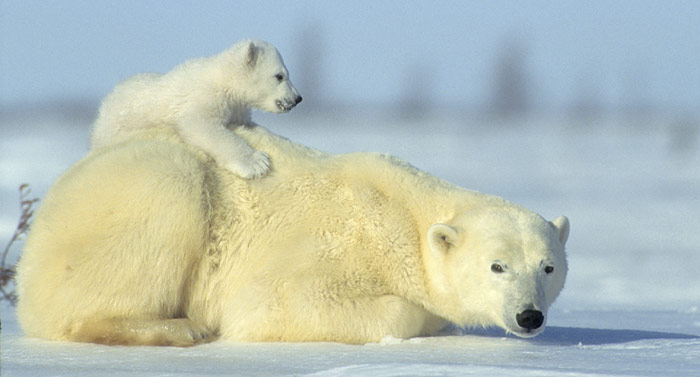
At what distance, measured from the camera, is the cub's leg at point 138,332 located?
4.86m

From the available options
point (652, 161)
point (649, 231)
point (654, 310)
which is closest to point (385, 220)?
point (654, 310)

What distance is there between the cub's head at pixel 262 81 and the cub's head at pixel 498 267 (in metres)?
1.54

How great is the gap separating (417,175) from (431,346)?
1181 mm

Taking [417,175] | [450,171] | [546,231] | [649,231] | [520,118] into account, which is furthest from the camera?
[520,118]

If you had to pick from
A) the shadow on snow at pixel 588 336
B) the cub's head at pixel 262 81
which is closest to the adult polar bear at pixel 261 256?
the shadow on snow at pixel 588 336

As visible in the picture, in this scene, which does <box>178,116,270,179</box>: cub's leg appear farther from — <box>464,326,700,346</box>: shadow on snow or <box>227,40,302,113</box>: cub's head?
<box>464,326,700,346</box>: shadow on snow

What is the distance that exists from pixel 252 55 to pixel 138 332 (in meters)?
2.05

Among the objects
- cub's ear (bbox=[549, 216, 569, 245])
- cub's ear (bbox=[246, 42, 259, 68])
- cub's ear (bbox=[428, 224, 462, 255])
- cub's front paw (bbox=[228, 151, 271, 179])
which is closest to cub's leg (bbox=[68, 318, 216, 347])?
cub's front paw (bbox=[228, 151, 271, 179])

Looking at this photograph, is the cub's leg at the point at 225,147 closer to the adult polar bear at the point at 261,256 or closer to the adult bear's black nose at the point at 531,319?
the adult polar bear at the point at 261,256

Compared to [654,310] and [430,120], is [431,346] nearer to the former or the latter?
[654,310]

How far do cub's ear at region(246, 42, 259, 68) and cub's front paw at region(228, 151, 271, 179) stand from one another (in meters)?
0.85

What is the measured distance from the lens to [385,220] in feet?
17.3

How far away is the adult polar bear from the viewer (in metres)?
4.96

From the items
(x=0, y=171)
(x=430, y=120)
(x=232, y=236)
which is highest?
(x=430, y=120)
